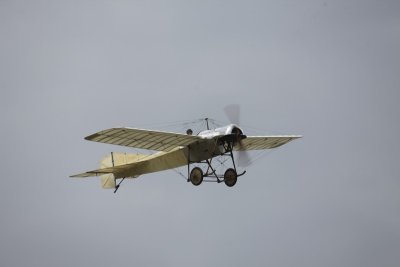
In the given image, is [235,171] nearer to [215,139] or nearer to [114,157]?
[215,139]

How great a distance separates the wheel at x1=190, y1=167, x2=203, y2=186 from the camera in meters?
44.5

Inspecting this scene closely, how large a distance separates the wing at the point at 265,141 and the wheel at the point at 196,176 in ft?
14.3

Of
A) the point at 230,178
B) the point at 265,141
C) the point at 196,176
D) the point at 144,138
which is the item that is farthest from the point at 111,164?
the point at 265,141

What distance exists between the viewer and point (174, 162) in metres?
46.1

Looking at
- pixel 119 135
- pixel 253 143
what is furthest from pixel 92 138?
pixel 253 143

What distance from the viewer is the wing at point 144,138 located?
4236 centimetres

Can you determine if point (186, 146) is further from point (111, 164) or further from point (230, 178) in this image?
point (111, 164)

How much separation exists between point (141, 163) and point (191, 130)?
10.8ft

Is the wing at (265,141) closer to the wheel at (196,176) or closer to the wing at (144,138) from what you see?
the wheel at (196,176)

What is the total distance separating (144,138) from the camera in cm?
4450

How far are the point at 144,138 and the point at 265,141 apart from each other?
783cm

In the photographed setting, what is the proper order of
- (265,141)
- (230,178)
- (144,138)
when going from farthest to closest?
(265,141)
(230,178)
(144,138)

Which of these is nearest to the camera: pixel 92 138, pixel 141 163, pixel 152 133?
pixel 92 138

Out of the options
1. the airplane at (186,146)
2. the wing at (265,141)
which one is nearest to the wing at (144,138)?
the airplane at (186,146)
